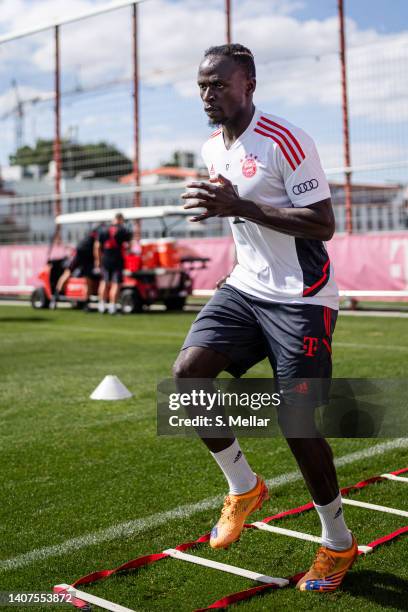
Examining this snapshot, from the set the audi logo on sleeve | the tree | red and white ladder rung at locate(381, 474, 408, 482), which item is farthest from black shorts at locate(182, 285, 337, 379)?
the tree

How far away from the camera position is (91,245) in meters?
17.1

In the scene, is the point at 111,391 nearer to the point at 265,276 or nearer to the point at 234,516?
the point at 234,516

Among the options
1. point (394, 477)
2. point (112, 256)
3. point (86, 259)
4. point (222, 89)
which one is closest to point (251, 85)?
point (222, 89)

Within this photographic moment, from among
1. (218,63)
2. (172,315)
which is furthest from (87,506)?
(172,315)

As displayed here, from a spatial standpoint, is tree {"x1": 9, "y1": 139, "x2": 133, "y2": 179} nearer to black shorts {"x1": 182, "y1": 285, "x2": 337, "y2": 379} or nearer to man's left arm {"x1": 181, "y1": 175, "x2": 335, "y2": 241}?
black shorts {"x1": 182, "y1": 285, "x2": 337, "y2": 379}

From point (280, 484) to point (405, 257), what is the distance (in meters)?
11.4

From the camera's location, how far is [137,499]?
425 centimetres

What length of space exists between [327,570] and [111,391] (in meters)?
3.98

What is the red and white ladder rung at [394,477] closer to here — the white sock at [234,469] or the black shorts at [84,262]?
the white sock at [234,469]

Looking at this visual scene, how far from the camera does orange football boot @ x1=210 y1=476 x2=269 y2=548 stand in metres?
3.41

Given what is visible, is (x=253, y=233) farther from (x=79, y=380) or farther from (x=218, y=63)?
(x=79, y=380)

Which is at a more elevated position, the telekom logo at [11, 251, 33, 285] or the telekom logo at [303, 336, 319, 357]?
the telekom logo at [11, 251, 33, 285]

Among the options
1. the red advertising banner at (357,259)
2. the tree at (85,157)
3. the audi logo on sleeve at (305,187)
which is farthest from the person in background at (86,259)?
the audi logo on sleeve at (305,187)

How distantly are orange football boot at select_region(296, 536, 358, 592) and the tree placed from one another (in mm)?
17462
